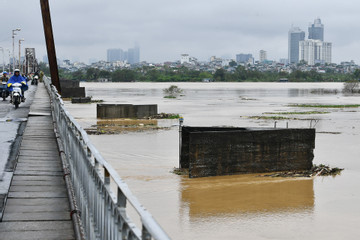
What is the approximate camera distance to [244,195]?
1577 cm

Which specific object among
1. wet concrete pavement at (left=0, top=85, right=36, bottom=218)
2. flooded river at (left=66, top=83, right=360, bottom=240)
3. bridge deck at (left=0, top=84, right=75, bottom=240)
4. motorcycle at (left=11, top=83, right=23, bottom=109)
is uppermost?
motorcycle at (left=11, top=83, right=23, bottom=109)

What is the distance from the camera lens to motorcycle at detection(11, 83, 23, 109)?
21.2 metres

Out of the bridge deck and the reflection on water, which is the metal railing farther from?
the reflection on water

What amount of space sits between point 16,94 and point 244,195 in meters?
10.3

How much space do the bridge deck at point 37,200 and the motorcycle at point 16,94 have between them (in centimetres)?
1129

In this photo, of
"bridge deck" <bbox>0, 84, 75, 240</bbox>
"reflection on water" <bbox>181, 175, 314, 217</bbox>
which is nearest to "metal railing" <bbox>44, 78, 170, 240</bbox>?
"bridge deck" <bbox>0, 84, 75, 240</bbox>

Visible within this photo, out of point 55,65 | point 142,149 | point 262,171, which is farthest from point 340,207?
point 55,65

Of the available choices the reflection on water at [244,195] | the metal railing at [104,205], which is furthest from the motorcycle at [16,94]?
the metal railing at [104,205]

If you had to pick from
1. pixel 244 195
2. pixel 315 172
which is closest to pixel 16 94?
pixel 244 195

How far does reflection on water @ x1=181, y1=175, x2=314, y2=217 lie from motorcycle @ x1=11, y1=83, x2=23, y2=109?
7641mm

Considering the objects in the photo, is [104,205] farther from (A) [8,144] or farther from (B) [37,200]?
(A) [8,144]

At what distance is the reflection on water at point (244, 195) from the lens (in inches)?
566

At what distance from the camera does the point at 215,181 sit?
17.6 m

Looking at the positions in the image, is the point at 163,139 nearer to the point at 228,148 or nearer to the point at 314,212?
the point at 228,148
